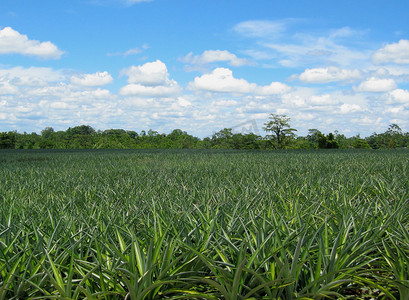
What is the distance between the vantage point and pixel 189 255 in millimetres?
2299

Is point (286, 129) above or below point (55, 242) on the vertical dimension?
above

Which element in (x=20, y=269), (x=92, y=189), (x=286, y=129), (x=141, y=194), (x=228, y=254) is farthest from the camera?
(x=286, y=129)

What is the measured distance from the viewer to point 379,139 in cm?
8169

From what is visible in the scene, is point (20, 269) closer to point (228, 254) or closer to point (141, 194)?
point (228, 254)

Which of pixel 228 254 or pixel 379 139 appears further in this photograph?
pixel 379 139

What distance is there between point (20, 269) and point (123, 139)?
73485 mm

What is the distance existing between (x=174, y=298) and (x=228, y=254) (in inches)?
27.3

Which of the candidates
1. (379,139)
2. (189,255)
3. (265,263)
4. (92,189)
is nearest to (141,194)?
(92,189)

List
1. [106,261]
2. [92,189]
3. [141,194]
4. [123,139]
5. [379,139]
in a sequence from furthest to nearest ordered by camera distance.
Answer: [379,139] < [123,139] < [92,189] < [141,194] < [106,261]

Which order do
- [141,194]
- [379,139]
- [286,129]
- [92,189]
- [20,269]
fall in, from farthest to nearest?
[379,139] < [286,129] < [92,189] < [141,194] < [20,269]

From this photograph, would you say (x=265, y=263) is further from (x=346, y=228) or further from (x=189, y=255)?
(x=346, y=228)

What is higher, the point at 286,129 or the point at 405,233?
the point at 286,129

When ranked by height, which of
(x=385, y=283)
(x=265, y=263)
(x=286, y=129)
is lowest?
(x=385, y=283)

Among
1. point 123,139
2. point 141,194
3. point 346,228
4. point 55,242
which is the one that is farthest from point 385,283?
point 123,139
